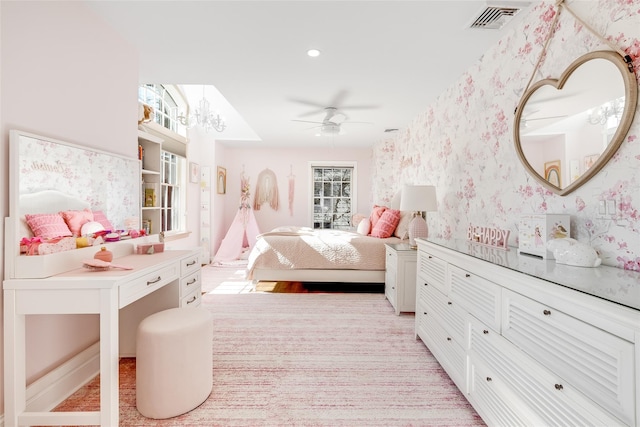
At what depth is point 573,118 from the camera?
1.50 m

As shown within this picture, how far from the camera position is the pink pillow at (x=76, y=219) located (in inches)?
67.2

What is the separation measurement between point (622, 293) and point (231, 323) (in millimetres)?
2663

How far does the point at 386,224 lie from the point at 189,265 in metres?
2.58

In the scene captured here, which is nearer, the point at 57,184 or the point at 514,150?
the point at 57,184

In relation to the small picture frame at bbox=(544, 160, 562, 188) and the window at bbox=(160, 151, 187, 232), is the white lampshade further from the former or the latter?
the window at bbox=(160, 151, 187, 232)

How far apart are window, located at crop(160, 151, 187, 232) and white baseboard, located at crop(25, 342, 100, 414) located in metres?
2.49

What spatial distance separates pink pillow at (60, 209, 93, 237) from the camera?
1708 millimetres

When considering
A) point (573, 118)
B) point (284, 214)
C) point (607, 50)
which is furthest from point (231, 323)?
point (284, 214)

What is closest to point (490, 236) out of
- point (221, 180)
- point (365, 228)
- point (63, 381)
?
point (365, 228)

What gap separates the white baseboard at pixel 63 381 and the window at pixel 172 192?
249 cm

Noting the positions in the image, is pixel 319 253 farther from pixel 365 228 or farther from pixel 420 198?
pixel 420 198

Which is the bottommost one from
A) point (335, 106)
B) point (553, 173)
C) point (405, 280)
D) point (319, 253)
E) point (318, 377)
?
point (318, 377)

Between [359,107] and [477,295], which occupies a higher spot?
[359,107]

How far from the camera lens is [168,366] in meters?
1.51
